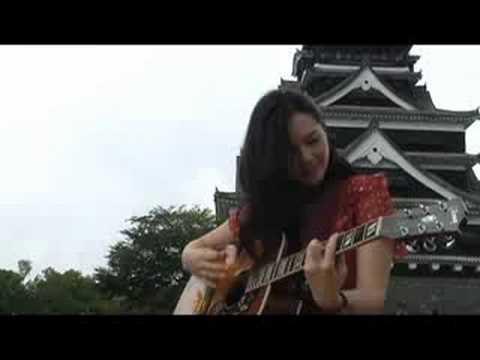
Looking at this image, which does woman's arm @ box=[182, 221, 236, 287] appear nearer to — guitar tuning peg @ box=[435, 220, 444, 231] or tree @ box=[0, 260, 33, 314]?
tree @ box=[0, 260, 33, 314]

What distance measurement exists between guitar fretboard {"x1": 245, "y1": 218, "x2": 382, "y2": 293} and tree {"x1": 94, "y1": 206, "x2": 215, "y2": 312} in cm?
88

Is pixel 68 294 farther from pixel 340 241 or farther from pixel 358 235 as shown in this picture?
pixel 358 235

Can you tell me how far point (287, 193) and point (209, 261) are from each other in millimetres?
626

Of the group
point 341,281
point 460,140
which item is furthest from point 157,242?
point 460,140

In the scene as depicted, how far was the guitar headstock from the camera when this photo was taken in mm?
4004

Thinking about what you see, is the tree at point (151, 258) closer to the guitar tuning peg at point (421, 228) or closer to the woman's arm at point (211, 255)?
the woman's arm at point (211, 255)

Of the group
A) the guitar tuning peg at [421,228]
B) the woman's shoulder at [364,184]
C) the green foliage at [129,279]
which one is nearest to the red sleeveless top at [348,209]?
the woman's shoulder at [364,184]

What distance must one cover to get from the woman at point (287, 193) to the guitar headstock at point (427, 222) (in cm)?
26

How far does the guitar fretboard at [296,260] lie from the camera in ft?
14.0

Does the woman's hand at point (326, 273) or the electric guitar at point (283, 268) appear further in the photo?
the woman's hand at point (326, 273)

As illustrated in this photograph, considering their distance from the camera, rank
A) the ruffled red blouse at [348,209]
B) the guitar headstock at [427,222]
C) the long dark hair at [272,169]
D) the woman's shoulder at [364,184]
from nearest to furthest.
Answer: the guitar headstock at [427,222]
the ruffled red blouse at [348,209]
the woman's shoulder at [364,184]
the long dark hair at [272,169]

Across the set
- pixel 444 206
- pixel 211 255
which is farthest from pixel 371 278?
pixel 211 255

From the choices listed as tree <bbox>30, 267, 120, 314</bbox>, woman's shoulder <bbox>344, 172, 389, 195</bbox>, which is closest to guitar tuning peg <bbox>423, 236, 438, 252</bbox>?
woman's shoulder <bbox>344, 172, 389, 195</bbox>
